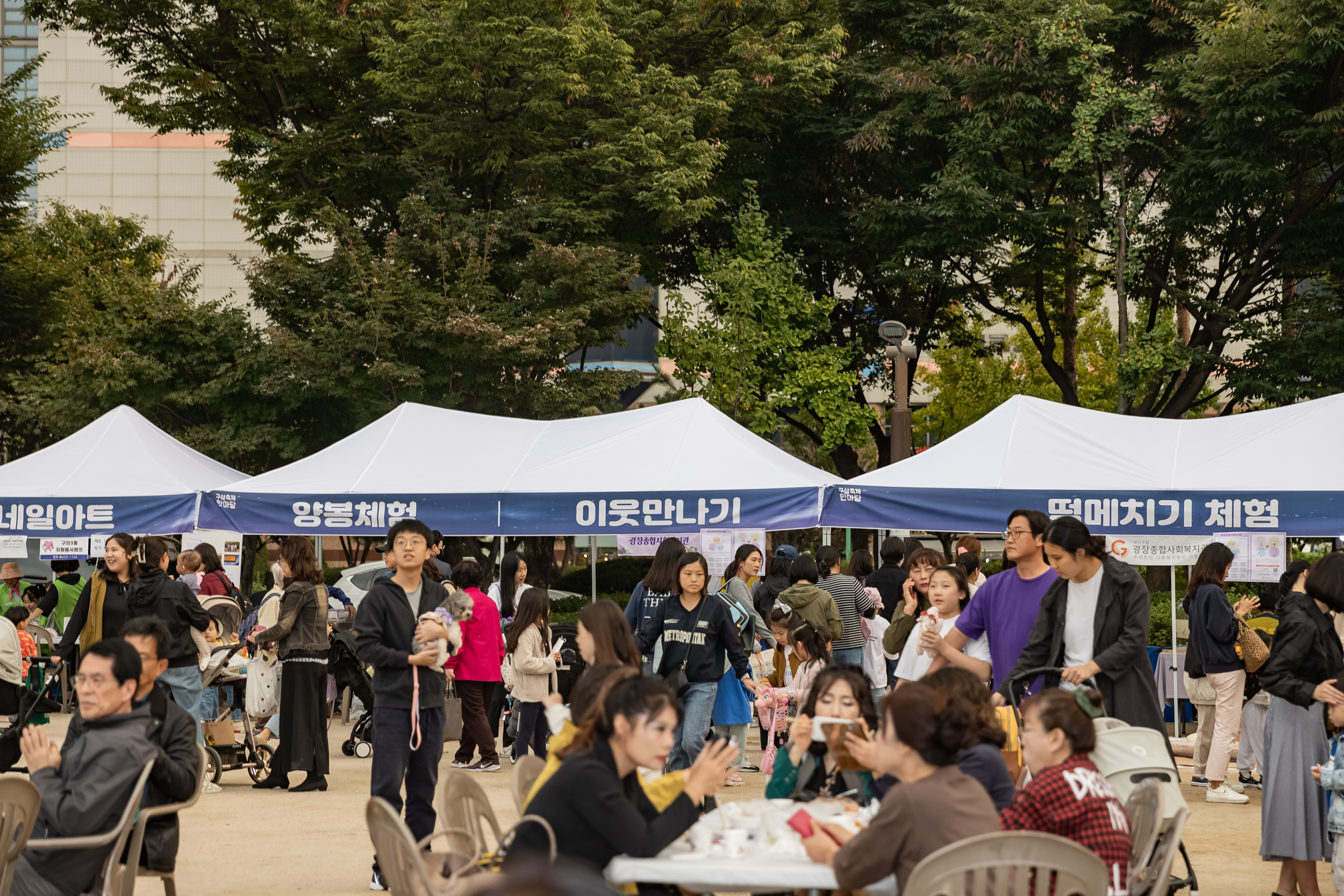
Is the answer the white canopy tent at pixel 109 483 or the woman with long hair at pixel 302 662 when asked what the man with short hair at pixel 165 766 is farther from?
the white canopy tent at pixel 109 483

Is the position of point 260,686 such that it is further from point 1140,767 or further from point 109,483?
point 1140,767

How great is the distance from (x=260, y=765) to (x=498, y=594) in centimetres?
321

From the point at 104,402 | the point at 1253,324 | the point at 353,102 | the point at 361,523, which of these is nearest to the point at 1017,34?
the point at 1253,324

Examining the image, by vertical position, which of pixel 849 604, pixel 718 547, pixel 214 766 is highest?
pixel 718 547

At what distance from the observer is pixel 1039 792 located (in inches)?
168

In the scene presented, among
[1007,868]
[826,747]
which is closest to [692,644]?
[826,747]

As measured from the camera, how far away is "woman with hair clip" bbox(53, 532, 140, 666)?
9.15 metres

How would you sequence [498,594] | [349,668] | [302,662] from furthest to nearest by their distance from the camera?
[498,594], [349,668], [302,662]

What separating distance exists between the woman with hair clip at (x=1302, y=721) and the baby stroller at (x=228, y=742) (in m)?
7.46

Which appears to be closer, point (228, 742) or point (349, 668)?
point (228, 742)

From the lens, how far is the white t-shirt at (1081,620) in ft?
21.3

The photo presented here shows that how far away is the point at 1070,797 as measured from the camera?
13.9 ft

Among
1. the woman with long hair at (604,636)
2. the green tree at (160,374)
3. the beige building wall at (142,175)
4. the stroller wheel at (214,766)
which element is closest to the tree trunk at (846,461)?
the green tree at (160,374)

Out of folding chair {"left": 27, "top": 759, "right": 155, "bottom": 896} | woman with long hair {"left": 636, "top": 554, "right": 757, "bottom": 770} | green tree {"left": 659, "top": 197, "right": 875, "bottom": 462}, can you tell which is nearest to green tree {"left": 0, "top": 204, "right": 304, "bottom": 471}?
green tree {"left": 659, "top": 197, "right": 875, "bottom": 462}
